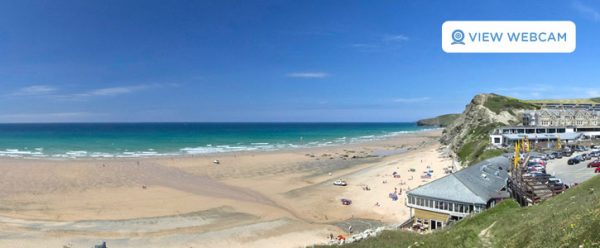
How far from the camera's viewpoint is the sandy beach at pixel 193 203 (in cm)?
3259

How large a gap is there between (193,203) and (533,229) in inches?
1420

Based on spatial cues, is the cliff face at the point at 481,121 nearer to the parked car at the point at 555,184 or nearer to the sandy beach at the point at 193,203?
the sandy beach at the point at 193,203

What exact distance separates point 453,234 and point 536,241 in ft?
20.6

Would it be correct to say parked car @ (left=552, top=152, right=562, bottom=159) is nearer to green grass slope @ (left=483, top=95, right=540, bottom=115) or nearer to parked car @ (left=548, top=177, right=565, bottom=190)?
parked car @ (left=548, top=177, right=565, bottom=190)

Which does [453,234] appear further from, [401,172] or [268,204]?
[401,172]

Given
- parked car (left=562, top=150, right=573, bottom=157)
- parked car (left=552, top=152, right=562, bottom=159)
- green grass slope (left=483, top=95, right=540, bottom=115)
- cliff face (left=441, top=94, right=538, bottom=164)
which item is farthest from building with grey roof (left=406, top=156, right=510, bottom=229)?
green grass slope (left=483, top=95, right=540, bottom=115)

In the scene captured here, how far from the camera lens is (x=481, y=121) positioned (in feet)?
291

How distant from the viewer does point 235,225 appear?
118ft

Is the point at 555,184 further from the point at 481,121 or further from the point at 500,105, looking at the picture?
the point at 500,105

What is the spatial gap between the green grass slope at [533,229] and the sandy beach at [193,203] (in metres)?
12.9

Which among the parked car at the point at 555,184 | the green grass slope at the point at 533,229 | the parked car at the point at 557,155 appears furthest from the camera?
the parked car at the point at 557,155

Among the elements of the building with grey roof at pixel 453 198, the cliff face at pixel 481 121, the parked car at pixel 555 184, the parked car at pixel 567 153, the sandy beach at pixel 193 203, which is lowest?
the sandy beach at pixel 193 203

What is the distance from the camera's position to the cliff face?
231 feet

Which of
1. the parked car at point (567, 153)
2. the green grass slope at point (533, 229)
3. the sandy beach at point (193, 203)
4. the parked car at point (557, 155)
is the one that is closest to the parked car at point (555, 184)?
the green grass slope at point (533, 229)
